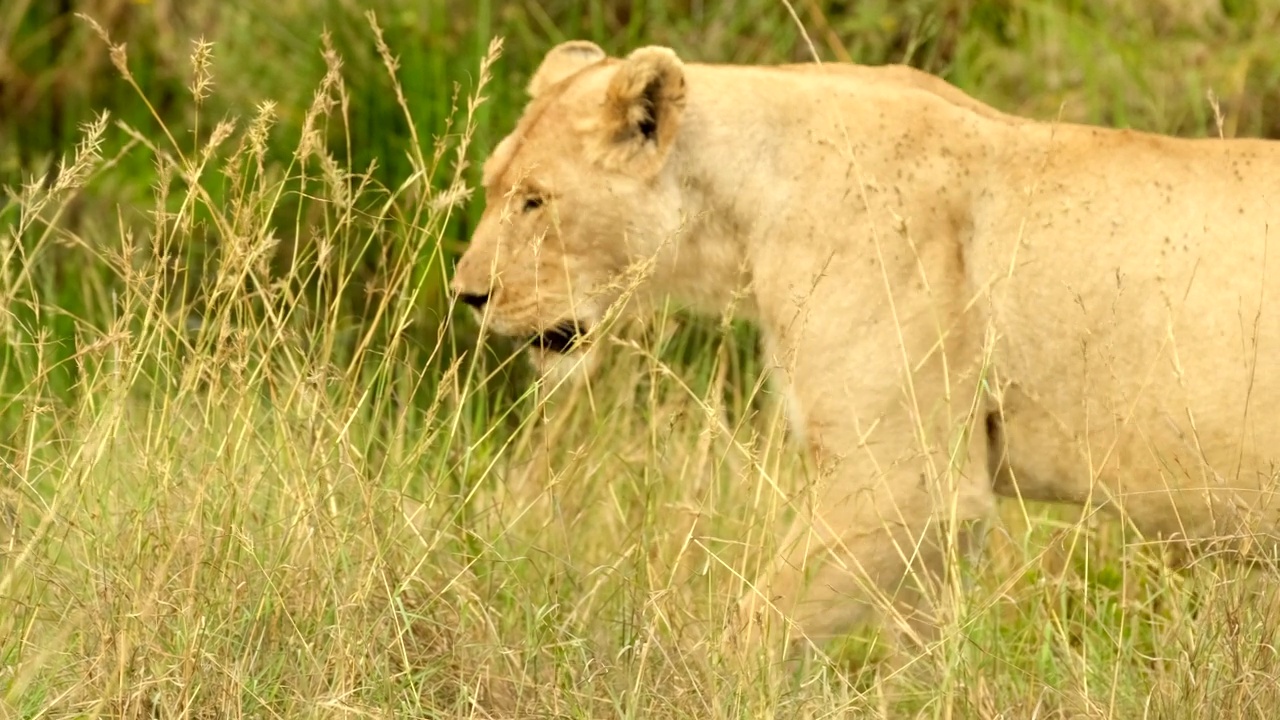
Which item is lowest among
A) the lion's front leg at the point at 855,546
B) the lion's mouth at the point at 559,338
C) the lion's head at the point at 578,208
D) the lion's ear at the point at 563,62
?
the lion's front leg at the point at 855,546

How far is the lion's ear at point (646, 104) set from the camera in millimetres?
3809

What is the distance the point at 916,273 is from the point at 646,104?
0.66 m

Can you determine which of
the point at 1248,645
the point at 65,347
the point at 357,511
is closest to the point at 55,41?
the point at 65,347

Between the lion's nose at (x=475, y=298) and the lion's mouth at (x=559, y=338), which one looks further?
the lion's mouth at (x=559, y=338)

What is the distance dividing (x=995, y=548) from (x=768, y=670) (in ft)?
5.18

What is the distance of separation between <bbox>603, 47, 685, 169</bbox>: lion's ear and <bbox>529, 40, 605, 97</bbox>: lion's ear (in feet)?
1.23

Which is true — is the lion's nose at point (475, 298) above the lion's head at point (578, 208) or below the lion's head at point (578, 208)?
below

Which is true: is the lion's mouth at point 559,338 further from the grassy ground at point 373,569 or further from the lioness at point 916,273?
the grassy ground at point 373,569

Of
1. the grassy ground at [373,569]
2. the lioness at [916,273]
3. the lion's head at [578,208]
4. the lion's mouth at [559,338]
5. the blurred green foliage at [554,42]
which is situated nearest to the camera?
the grassy ground at [373,569]

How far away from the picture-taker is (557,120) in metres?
4.02

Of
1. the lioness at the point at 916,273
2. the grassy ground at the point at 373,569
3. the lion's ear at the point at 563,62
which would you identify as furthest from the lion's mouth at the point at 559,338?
the lion's ear at the point at 563,62

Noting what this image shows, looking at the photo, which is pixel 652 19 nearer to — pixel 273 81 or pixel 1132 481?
pixel 273 81

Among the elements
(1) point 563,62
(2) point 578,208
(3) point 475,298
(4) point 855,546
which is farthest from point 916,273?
(1) point 563,62

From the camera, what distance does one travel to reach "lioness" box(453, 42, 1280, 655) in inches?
143
